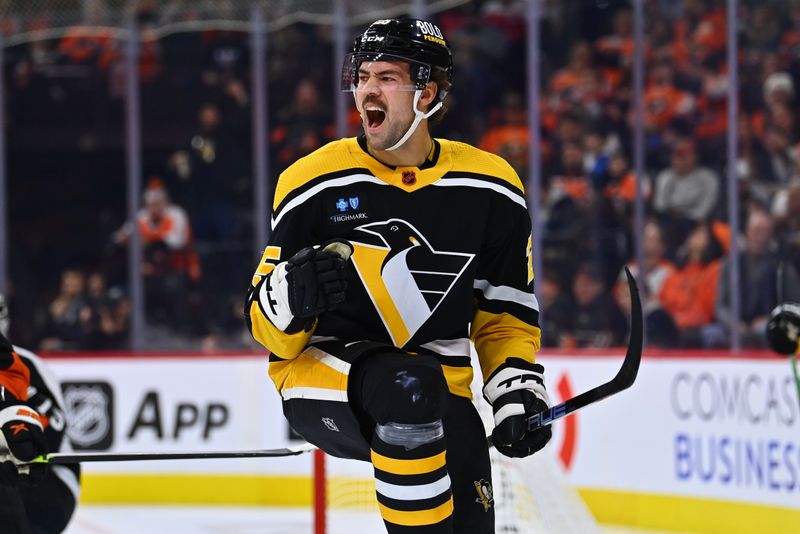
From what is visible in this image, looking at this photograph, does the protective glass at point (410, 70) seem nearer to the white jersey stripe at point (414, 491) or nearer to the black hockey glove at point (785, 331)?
the white jersey stripe at point (414, 491)

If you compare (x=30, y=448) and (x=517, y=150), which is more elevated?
(x=517, y=150)

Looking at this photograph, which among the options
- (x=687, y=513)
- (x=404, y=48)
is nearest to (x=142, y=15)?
(x=687, y=513)

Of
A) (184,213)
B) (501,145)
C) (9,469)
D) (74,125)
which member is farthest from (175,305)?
(9,469)

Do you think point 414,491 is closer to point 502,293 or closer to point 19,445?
point 502,293

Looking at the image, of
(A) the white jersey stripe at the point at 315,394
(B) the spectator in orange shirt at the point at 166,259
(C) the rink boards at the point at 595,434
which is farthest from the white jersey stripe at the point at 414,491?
(B) the spectator in orange shirt at the point at 166,259

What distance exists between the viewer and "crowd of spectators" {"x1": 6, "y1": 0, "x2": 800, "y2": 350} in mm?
6211

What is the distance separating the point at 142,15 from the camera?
7742 mm

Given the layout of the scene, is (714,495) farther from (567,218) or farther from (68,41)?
(68,41)

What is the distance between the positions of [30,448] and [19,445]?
0.09 feet

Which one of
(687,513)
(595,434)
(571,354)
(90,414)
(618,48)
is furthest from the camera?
(90,414)

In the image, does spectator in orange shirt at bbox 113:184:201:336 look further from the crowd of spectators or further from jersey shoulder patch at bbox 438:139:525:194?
jersey shoulder patch at bbox 438:139:525:194

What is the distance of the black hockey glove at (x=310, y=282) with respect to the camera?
97.7 inches

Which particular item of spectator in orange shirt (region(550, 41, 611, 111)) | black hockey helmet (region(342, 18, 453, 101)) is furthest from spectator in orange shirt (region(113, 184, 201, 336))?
black hockey helmet (region(342, 18, 453, 101))

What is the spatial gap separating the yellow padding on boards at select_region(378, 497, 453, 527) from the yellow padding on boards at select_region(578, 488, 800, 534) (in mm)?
2954
